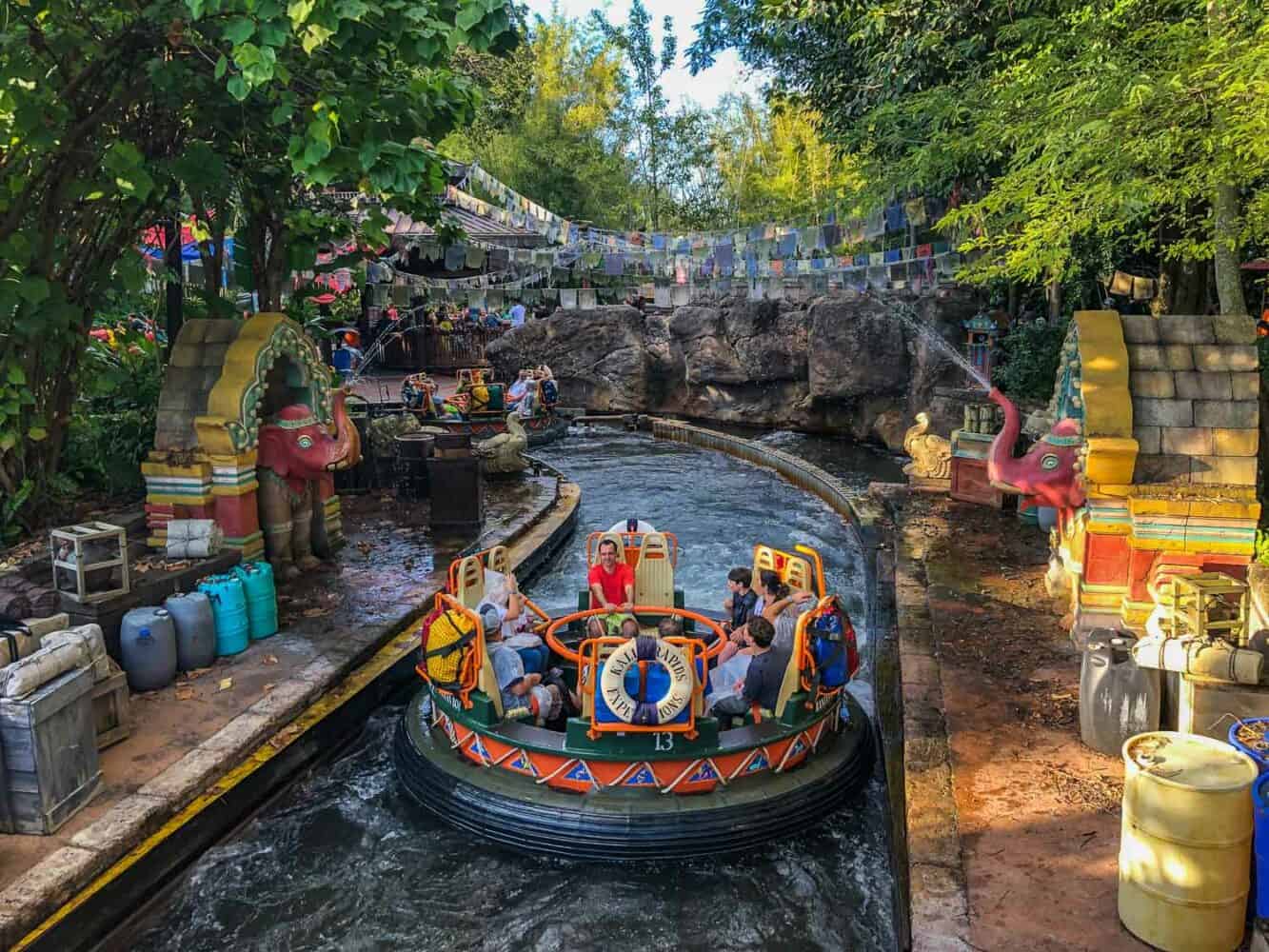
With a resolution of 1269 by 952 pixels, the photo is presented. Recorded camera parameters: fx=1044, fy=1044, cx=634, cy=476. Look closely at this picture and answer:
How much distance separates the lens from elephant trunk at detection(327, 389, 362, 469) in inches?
400

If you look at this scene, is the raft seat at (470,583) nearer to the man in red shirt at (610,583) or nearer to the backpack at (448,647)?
the backpack at (448,647)

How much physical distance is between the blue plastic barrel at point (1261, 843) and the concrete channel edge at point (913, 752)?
3.95 ft

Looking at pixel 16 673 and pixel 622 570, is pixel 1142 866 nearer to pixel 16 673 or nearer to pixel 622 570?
pixel 622 570

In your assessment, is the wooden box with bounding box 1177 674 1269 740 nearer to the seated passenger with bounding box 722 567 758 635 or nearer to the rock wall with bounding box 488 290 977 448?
the seated passenger with bounding box 722 567 758 635

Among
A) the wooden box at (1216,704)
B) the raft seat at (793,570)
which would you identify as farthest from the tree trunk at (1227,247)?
the wooden box at (1216,704)

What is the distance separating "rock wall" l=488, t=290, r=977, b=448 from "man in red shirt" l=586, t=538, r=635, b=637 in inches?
453

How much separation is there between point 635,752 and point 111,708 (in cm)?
345

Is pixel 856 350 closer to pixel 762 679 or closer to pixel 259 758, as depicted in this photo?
pixel 762 679

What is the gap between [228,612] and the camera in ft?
27.1

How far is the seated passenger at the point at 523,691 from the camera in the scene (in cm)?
693

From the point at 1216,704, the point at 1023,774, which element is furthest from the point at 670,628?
the point at 1216,704

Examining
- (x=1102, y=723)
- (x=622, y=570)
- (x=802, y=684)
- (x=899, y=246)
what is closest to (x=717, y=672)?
(x=802, y=684)

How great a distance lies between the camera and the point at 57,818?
5.73 meters

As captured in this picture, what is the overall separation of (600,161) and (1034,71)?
28040 millimetres
